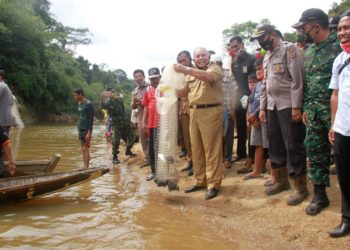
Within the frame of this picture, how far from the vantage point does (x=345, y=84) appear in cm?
327

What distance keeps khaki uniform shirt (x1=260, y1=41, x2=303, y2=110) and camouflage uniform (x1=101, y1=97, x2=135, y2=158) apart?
5.67 metres

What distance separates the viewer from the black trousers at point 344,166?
3.34m

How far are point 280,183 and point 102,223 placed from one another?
7.76 ft

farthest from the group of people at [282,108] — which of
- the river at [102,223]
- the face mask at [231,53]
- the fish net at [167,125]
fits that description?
the river at [102,223]

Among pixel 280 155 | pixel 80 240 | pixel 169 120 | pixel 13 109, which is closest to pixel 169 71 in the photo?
pixel 169 120

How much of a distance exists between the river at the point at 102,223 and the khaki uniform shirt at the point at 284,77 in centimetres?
179

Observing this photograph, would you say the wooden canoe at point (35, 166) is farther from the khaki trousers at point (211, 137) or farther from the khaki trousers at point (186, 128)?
the khaki trousers at point (211, 137)

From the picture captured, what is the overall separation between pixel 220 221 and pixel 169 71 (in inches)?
87.3

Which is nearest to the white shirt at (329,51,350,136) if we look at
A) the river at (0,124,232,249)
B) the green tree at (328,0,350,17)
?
the river at (0,124,232,249)

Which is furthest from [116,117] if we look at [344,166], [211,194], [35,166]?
[344,166]

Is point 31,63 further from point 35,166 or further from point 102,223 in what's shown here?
point 102,223

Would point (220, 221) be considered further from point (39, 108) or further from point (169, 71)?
point (39, 108)

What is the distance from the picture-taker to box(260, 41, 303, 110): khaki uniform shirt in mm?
4366

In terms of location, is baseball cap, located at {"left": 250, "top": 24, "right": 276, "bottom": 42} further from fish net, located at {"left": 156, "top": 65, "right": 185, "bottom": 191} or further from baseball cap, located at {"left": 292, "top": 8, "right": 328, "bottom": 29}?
fish net, located at {"left": 156, "top": 65, "right": 185, "bottom": 191}
